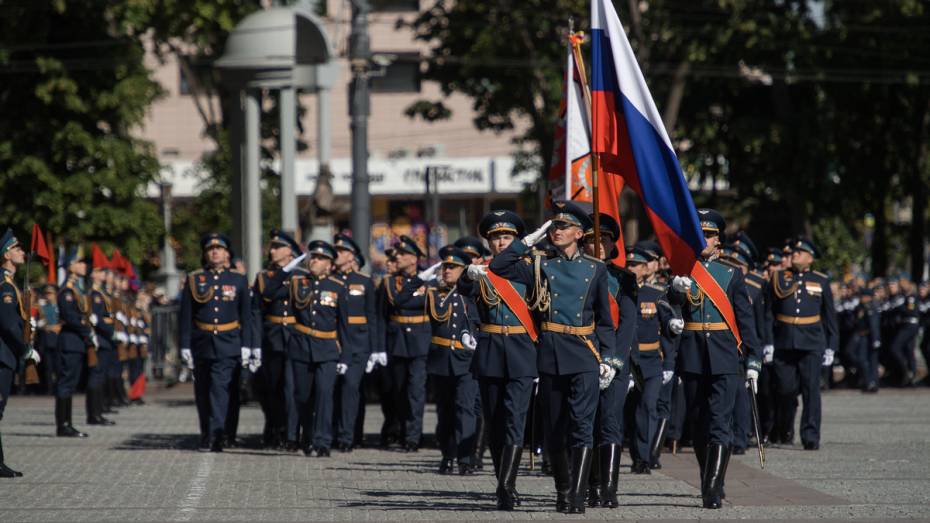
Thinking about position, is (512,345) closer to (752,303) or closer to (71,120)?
(752,303)

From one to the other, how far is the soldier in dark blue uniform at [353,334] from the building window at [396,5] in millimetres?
36184

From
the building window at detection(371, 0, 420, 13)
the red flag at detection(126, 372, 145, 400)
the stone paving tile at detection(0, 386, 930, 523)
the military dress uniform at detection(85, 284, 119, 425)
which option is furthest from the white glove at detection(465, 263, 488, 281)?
the building window at detection(371, 0, 420, 13)

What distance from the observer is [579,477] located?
10.7 metres

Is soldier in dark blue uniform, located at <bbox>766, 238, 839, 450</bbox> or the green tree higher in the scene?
the green tree

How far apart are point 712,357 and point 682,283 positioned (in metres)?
0.63

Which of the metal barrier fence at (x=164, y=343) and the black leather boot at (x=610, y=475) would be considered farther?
the metal barrier fence at (x=164, y=343)

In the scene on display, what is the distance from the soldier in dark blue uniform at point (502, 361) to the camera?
11055mm

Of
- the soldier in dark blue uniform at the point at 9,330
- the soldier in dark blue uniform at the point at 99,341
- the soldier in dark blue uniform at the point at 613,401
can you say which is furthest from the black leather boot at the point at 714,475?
the soldier in dark blue uniform at the point at 99,341

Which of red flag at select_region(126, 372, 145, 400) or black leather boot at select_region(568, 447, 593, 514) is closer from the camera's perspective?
black leather boot at select_region(568, 447, 593, 514)

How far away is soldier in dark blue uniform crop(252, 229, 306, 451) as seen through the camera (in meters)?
15.9

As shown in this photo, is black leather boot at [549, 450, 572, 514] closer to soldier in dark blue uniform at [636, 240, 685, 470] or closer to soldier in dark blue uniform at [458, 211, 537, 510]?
soldier in dark blue uniform at [458, 211, 537, 510]

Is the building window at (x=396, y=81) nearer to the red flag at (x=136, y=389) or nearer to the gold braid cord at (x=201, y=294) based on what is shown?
the red flag at (x=136, y=389)

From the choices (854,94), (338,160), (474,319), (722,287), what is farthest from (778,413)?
(338,160)

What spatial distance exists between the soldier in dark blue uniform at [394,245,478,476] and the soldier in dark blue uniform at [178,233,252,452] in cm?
198
